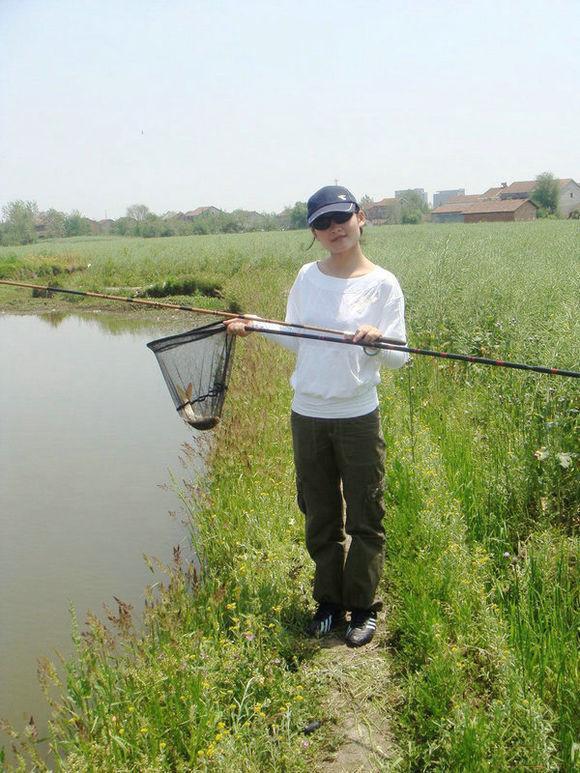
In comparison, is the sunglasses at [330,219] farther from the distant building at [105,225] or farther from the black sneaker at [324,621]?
the distant building at [105,225]

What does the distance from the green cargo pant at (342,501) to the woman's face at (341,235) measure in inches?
26.8

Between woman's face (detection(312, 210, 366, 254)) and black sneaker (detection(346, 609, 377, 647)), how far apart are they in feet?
5.12

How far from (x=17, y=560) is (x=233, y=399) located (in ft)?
8.31

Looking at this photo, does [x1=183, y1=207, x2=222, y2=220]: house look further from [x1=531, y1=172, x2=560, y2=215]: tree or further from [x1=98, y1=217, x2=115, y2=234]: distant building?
[x1=531, y1=172, x2=560, y2=215]: tree

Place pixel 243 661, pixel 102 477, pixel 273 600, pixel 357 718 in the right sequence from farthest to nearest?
pixel 102 477
pixel 273 600
pixel 243 661
pixel 357 718

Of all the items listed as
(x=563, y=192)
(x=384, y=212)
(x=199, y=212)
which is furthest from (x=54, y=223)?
(x=563, y=192)

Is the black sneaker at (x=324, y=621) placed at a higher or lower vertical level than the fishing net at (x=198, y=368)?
lower

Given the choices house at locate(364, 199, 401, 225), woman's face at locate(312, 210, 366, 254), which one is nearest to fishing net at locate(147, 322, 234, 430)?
woman's face at locate(312, 210, 366, 254)

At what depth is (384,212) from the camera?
101 m

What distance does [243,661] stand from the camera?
117 inches

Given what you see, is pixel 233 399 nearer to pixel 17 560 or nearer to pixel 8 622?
pixel 17 560

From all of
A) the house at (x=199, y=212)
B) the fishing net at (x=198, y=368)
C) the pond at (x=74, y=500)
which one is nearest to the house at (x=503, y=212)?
the house at (x=199, y=212)

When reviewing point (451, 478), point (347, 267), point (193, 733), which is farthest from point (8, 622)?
point (347, 267)

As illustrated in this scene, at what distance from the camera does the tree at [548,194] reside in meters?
74.2
